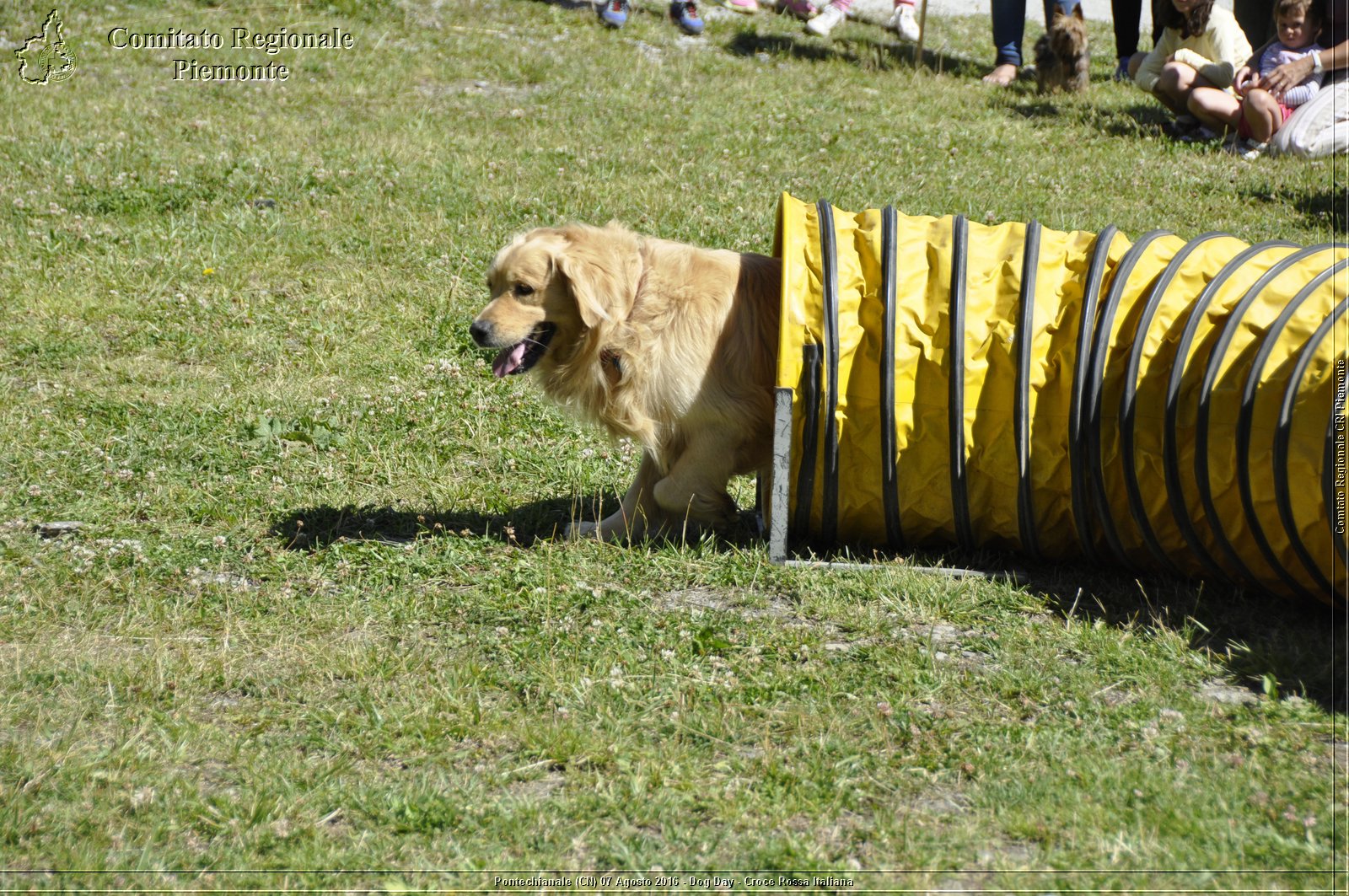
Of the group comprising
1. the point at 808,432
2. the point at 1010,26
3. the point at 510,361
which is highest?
the point at 1010,26

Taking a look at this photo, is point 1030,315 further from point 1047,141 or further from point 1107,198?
point 1047,141

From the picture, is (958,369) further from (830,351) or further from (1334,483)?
(1334,483)

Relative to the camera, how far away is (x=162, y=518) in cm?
533

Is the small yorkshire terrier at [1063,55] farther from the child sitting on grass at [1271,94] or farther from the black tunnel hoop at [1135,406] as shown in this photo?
the black tunnel hoop at [1135,406]

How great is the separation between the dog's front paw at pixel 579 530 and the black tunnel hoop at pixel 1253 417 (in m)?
2.61

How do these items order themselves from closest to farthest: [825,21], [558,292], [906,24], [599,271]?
[599,271], [558,292], [825,21], [906,24]

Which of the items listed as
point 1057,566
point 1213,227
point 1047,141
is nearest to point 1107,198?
point 1213,227

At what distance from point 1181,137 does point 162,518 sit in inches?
375

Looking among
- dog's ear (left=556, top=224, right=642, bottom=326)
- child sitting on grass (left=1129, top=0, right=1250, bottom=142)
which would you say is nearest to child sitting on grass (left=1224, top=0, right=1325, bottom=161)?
child sitting on grass (left=1129, top=0, right=1250, bottom=142)

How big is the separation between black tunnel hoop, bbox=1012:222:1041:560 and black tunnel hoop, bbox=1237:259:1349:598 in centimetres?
74

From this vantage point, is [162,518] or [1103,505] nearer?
[1103,505]

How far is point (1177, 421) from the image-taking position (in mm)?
4246

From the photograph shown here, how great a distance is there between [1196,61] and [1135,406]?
315 inches

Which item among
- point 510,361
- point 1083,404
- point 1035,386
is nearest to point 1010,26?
point 1035,386
